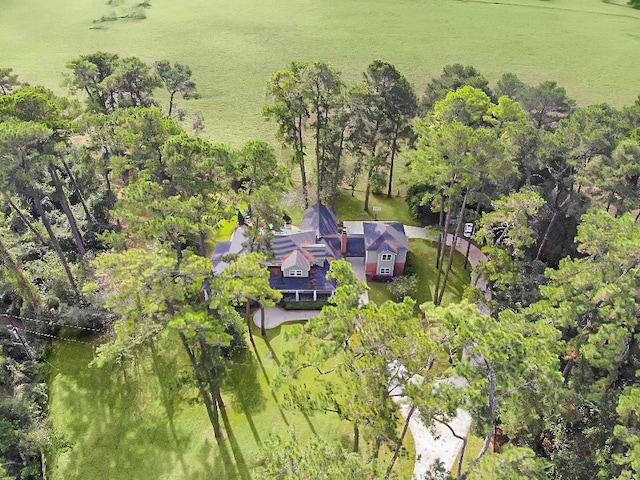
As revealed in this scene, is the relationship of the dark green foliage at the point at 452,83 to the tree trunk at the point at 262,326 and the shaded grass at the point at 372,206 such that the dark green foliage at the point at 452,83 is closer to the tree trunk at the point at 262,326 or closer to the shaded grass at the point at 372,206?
the shaded grass at the point at 372,206

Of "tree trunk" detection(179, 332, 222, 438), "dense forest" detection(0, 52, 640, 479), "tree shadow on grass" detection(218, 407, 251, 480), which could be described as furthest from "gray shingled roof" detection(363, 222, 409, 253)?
"tree trunk" detection(179, 332, 222, 438)

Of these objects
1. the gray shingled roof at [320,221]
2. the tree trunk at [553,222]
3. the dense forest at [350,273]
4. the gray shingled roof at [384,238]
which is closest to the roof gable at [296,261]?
the gray shingled roof at [320,221]

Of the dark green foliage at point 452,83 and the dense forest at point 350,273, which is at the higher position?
the dark green foliage at point 452,83

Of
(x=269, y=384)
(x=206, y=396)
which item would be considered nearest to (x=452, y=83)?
(x=269, y=384)

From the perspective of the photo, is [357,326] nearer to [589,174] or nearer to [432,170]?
[432,170]

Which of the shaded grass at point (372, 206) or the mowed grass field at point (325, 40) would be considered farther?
the mowed grass field at point (325, 40)

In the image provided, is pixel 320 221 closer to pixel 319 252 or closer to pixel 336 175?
pixel 319 252
